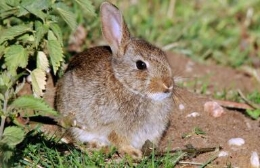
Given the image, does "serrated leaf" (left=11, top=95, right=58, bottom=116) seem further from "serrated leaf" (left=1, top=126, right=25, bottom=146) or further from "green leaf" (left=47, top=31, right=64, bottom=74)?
"green leaf" (left=47, top=31, right=64, bottom=74)

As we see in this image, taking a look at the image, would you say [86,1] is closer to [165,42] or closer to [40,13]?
[40,13]

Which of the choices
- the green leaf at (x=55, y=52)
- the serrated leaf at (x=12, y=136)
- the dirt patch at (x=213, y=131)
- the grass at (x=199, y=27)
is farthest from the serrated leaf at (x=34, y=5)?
the grass at (x=199, y=27)

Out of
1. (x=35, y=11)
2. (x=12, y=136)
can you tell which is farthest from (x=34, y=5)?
(x=12, y=136)

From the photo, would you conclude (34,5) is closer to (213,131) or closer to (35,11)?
(35,11)

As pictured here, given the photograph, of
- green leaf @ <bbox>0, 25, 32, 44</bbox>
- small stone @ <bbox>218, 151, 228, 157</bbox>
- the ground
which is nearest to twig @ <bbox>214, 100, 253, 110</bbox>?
the ground

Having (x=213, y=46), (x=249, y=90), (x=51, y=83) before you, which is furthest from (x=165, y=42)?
(x=51, y=83)

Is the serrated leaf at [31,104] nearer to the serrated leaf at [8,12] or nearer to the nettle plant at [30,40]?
the nettle plant at [30,40]
